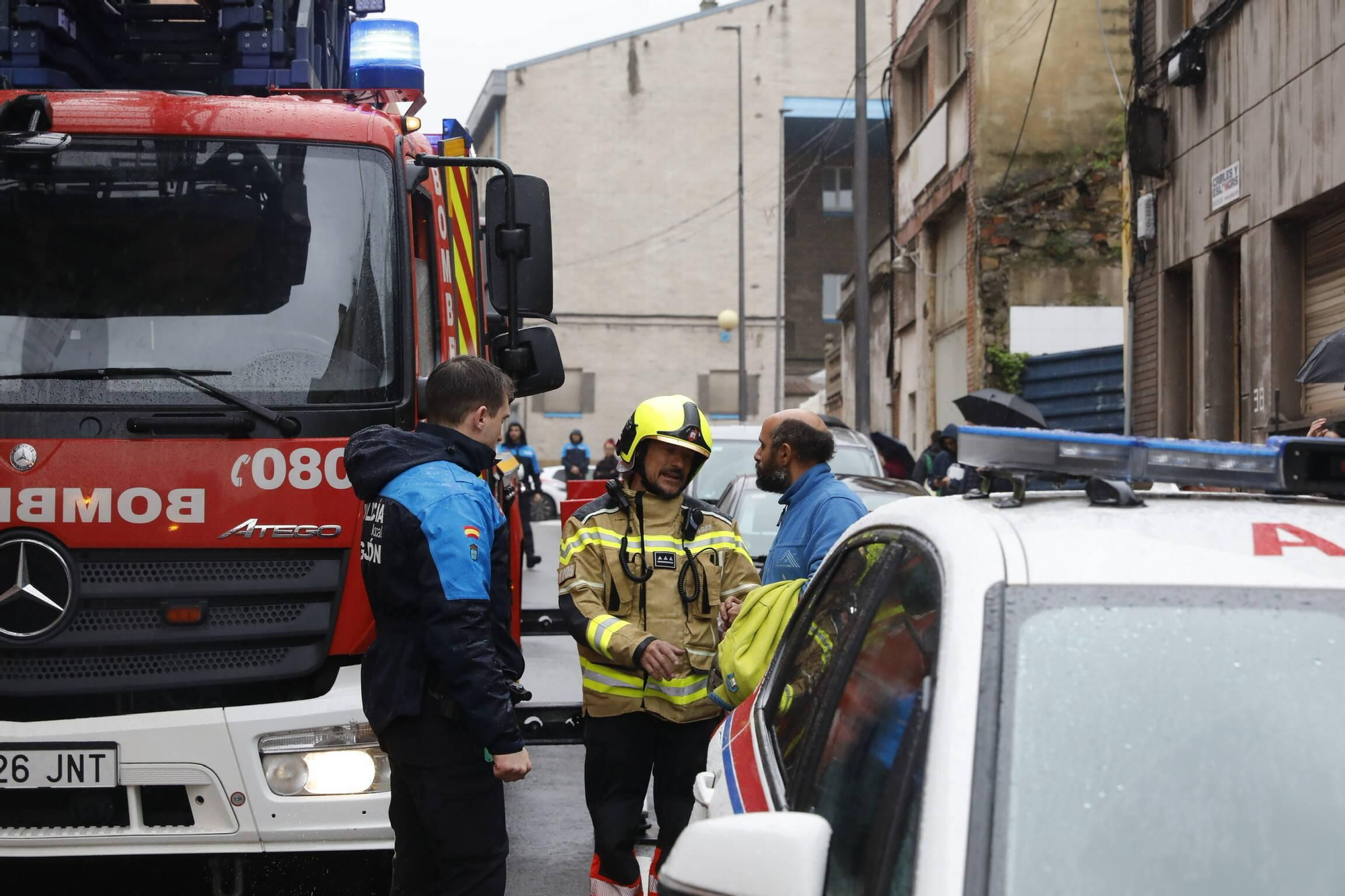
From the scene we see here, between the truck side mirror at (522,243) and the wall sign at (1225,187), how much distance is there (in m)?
8.25

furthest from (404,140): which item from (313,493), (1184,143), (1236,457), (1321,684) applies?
(1184,143)

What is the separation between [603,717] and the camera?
4.77m

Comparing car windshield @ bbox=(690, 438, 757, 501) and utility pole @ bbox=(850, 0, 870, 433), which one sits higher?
utility pole @ bbox=(850, 0, 870, 433)

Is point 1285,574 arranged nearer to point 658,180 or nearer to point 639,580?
point 639,580

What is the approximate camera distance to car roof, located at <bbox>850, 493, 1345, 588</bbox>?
2244mm

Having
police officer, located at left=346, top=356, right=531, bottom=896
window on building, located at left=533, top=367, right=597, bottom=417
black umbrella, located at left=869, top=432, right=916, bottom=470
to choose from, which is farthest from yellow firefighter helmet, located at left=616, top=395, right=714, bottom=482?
window on building, located at left=533, top=367, right=597, bottom=417

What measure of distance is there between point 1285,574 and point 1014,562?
0.38 metres

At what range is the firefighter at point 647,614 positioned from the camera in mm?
4711

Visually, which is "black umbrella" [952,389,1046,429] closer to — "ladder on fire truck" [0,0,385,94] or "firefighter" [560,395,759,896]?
"ladder on fire truck" [0,0,385,94]

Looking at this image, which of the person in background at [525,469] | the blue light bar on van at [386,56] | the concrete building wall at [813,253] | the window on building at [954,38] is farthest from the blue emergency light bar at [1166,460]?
the concrete building wall at [813,253]

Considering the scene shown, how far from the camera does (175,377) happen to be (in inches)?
203

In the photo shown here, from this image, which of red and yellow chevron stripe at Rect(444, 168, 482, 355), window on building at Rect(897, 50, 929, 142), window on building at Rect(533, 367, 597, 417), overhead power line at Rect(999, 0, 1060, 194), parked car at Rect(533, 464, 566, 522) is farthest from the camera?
window on building at Rect(533, 367, 597, 417)

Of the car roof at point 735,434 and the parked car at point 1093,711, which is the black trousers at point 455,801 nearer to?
the parked car at point 1093,711

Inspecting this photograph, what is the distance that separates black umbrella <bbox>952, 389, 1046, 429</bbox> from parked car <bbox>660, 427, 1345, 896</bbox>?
1198 cm
